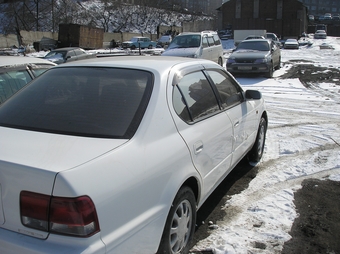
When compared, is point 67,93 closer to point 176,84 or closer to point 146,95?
point 146,95

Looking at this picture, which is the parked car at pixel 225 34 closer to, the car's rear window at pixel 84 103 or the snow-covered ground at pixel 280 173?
the snow-covered ground at pixel 280 173

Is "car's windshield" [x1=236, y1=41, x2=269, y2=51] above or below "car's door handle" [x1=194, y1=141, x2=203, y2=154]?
above

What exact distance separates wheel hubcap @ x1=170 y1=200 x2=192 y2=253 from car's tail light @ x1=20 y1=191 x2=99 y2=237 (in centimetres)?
91

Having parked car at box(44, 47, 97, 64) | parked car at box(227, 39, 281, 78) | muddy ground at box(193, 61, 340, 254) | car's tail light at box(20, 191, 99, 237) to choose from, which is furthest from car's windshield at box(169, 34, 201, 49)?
car's tail light at box(20, 191, 99, 237)

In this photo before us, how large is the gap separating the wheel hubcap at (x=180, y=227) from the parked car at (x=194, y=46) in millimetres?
11700

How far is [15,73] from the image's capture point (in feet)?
15.0

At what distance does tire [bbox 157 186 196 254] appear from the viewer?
251 cm

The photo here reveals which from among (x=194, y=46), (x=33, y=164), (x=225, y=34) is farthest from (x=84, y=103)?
(x=225, y=34)

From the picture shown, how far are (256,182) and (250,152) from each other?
2.25ft

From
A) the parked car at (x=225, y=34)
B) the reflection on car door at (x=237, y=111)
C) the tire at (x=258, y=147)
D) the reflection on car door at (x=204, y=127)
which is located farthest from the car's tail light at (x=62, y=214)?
the parked car at (x=225, y=34)

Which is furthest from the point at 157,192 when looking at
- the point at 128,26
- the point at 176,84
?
the point at 128,26

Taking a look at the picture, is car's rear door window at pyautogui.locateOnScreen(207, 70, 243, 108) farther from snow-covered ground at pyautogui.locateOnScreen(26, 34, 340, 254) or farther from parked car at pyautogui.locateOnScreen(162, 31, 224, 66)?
parked car at pyautogui.locateOnScreen(162, 31, 224, 66)

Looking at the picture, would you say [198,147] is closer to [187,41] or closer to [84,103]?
[84,103]

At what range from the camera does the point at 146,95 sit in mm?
2637
